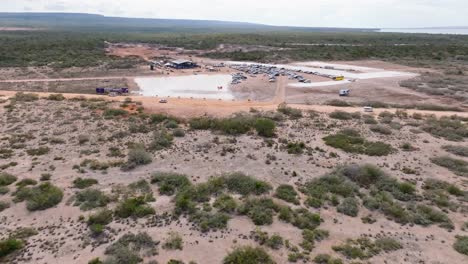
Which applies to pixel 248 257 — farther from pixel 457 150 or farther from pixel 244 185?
pixel 457 150

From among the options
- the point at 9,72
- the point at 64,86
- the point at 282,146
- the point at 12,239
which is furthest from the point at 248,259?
the point at 9,72

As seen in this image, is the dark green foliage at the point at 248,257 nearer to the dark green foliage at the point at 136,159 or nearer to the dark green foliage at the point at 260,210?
the dark green foliage at the point at 260,210

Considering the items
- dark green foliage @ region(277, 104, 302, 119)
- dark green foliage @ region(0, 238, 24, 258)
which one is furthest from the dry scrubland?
dark green foliage @ region(277, 104, 302, 119)

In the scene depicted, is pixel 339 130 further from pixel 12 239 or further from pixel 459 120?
pixel 12 239

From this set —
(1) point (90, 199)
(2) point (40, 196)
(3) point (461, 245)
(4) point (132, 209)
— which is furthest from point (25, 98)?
(3) point (461, 245)

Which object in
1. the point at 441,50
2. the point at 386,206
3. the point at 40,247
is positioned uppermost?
the point at 441,50

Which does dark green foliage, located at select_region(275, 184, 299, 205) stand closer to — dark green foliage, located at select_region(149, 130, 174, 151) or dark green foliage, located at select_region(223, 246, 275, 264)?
dark green foliage, located at select_region(223, 246, 275, 264)
